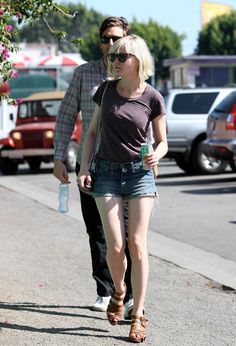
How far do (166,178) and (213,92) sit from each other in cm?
248

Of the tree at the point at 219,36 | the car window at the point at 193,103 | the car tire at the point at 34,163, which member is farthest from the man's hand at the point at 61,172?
the tree at the point at 219,36

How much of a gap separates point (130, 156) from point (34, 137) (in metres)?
17.4

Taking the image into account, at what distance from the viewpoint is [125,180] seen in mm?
6254

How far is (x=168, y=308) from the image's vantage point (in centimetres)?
739

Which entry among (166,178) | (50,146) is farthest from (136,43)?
(50,146)

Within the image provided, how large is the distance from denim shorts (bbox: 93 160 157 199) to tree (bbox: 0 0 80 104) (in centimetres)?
133

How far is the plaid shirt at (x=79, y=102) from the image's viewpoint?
7.10 metres

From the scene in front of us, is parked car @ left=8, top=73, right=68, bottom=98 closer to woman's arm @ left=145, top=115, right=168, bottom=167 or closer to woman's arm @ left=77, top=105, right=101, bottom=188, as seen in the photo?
woman's arm @ left=77, top=105, right=101, bottom=188

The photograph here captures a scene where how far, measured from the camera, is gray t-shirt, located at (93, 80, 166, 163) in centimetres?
621

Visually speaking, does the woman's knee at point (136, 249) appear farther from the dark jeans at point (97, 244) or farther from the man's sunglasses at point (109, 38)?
the man's sunglasses at point (109, 38)

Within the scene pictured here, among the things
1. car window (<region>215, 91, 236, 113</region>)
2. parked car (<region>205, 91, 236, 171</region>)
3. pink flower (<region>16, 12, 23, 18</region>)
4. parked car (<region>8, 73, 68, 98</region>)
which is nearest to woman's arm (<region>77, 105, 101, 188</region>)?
pink flower (<region>16, 12, 23, 18</region>)

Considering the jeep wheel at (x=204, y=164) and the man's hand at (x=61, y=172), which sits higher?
the man's hand at (x=61, y=172)

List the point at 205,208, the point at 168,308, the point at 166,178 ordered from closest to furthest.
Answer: the point at 168,308 < the point at 205,208 < the point at 166,178

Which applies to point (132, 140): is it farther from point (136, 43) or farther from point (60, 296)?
point (60, 296)
